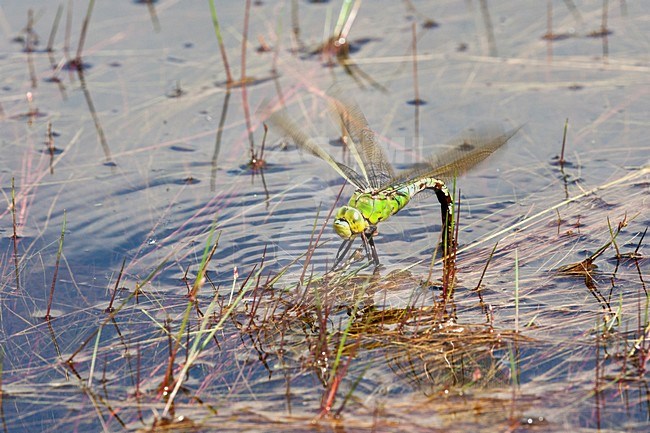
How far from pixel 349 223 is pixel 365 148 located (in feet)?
2.17

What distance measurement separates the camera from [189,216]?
177 inches

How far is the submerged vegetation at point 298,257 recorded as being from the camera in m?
3.08

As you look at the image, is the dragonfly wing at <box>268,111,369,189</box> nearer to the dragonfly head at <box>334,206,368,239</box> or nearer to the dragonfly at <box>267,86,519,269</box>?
the dragonfly at <box>267,86,519,269</box>

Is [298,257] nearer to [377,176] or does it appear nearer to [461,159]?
[377,176]

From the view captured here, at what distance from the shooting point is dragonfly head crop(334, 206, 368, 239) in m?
3.77

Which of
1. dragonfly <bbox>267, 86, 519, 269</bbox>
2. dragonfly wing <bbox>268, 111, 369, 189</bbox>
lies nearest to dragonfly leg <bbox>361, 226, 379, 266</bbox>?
dragonfly <bbox>267, 86, 519, 269</bbox>

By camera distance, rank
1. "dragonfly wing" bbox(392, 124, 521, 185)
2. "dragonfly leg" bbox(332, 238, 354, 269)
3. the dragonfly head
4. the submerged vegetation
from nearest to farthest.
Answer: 1. the submerged vegetation
2. the dragonfly head
3. "dragonfly leg" bbox(332, 238, 354, 269)
4. "dragonfly wing" bbox(392, 124, 521, 185)

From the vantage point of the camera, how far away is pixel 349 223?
149 inches

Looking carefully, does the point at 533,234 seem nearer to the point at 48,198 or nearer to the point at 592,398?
the point at 592,398

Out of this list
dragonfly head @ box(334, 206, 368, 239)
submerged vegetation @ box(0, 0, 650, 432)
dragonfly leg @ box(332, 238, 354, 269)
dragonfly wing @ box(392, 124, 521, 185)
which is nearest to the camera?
submerged vegetation @ box(0, 0, 650, 432)

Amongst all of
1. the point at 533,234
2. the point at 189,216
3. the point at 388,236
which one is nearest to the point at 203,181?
the point at 189,216

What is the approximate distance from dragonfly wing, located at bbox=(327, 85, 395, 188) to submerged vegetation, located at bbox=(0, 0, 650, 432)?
0.04 metres

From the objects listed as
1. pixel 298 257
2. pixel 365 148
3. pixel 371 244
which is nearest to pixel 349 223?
pixel 371 244

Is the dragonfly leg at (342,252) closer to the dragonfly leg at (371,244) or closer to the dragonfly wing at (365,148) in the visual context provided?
the dragonfly leg at (371,244)
